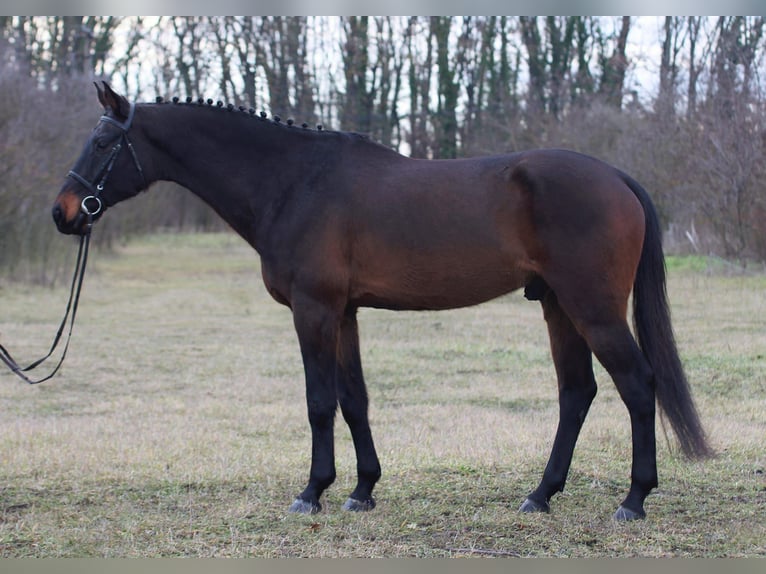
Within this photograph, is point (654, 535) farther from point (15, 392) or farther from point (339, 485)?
point (15, 392)

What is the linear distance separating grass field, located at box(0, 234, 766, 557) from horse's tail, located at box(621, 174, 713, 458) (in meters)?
0.45

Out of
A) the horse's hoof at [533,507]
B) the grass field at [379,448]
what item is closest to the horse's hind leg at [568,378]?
the horse's hoof at [533,507]

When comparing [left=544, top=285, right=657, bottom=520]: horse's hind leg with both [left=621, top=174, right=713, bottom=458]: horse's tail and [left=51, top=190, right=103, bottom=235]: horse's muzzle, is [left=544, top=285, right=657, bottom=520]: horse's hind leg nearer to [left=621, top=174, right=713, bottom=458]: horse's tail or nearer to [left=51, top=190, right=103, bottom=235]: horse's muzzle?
[left=621, top=174, right=713, bottom=458]: horse's tail

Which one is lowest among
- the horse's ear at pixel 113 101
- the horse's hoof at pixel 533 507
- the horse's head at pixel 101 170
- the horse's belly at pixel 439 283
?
the horse's hoof at pixel 533 507

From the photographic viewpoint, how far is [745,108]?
17469 mm

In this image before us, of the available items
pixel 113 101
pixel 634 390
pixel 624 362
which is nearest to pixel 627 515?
pixel 634 390

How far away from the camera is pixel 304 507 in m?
4.94

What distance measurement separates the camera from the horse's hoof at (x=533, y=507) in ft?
16.0

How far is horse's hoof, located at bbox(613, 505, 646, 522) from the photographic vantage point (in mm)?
4656

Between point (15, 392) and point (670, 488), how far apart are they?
284 inches

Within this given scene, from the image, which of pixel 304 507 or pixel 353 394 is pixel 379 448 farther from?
pixel 304 507

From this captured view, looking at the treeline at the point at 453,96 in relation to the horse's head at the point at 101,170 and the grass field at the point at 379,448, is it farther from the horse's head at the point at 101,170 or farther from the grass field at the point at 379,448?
the horse's head at the point at 101,170

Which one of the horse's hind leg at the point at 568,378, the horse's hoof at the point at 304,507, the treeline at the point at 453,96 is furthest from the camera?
the treeline at the point at 453,96

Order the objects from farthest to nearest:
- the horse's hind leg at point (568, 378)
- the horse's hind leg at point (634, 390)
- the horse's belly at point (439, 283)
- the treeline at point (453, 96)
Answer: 1. the treeline at point (453, 96)
2. the horse's hind leg at point (568, 378)
3. the horse's belly at point (439, 283)
4. the horse's hind leg at point (634, 390)
